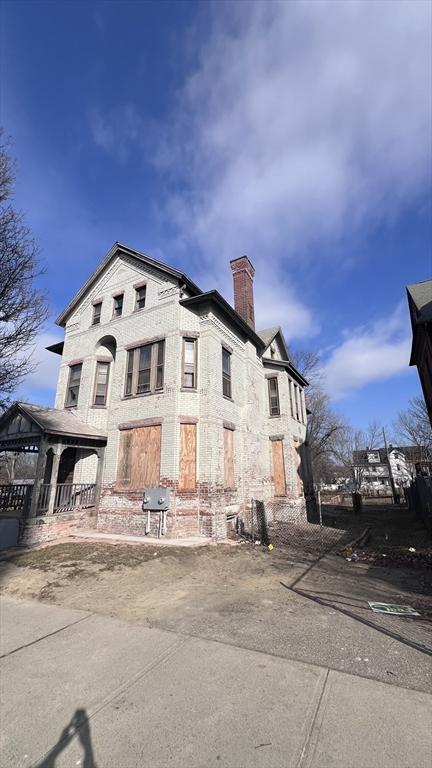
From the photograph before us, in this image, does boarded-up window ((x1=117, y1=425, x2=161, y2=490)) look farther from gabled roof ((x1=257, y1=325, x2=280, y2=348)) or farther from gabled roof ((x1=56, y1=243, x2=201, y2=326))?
gabled roof ((x1=257, y1=325, x2=280, y2=348))

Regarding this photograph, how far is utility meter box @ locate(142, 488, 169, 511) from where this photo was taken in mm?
12142

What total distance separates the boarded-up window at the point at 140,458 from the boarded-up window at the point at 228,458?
2.78 meters

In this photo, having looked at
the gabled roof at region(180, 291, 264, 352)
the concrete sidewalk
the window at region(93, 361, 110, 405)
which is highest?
the gabled roof at region(180, 291, 264, 352)

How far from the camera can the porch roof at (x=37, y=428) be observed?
1260 cm

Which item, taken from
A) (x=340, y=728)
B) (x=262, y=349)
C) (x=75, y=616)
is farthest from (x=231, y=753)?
(x=262, y=349)

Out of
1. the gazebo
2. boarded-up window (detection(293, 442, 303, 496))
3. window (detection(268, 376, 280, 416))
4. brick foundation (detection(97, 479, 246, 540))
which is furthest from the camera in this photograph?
window (detection(268, 376, 280, 416))

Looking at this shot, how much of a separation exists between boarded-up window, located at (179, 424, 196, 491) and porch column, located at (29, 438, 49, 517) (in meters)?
4.92

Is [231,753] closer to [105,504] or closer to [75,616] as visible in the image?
[75,616]

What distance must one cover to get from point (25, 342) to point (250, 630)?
37.1ft

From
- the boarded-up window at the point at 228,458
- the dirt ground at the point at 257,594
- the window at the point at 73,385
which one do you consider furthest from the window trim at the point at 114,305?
the dirt ground at the point at 257,594

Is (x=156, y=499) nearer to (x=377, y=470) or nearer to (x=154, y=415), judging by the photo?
(x=154, y=415)

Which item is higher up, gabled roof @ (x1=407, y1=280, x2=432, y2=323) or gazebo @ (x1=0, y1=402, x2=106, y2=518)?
gabled roof @ (x1=407, y1=280, x2=432, y2=323)

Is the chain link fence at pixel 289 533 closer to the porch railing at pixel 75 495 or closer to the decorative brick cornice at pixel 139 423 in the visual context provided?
the decorative brick cornice at pixel 139 423

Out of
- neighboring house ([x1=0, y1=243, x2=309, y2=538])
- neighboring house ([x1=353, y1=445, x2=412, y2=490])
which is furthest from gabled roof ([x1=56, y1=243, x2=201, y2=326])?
neighboring house ([x1=353, y1=445, x2=412, y2=490])
